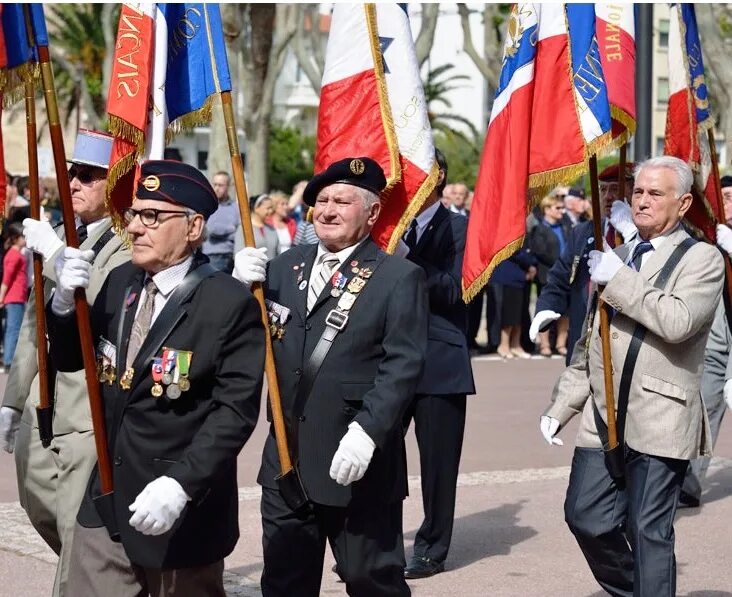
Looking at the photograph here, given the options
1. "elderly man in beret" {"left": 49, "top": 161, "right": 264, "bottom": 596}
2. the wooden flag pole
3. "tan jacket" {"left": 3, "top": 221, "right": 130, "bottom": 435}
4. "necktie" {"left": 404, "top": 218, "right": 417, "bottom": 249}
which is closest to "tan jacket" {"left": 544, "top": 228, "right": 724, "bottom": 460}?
"necktie" {"left": 404, "top": 218, "right": 417, "bottom": 249}

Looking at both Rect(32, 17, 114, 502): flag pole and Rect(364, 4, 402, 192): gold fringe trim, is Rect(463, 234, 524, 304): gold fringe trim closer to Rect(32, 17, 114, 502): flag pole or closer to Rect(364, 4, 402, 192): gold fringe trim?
Rect(364, 4, 402, 192): gold fringe trim

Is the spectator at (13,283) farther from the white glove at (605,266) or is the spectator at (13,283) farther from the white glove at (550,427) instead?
the white glove at (605,266)

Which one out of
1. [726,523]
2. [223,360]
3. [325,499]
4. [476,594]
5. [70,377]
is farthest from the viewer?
[726,523]

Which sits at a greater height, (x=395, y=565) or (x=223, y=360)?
(x=223, y=360)

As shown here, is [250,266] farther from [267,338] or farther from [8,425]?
[8,425]

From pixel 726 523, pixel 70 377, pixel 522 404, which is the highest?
pixel 70 377

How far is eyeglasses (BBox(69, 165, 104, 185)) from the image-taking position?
19.3 ft

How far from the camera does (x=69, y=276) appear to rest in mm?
4586

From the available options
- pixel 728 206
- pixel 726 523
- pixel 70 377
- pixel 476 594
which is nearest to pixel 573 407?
pixel 476 594

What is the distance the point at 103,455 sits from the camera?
4605 mm

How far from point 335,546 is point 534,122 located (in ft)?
7.20

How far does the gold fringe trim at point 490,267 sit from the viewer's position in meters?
6.42

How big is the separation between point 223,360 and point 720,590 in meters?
3.22

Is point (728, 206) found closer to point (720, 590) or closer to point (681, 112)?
point (681, 112)
